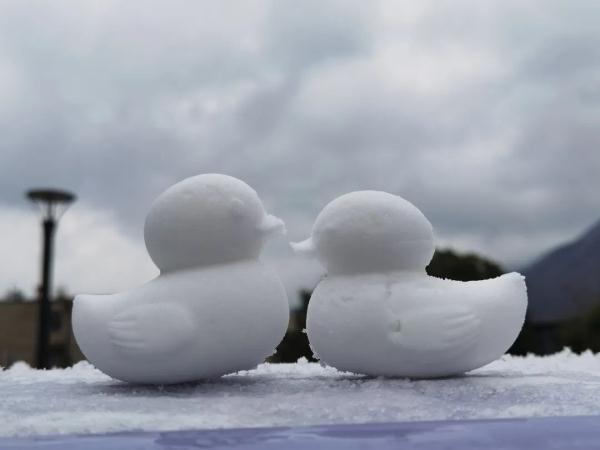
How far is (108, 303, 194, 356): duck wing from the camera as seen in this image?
3.08 meters

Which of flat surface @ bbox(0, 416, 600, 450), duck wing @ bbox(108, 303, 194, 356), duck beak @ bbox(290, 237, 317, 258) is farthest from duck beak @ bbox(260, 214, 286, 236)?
flat surface @ bbox(0, 416, 600, 450)

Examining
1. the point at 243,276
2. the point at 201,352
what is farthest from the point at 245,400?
the point at 243,276

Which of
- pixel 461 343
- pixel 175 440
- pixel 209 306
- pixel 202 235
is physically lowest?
pixel 175 440

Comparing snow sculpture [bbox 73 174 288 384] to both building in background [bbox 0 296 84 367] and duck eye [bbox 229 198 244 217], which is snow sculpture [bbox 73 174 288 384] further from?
building in background [bbox 0 296 84 367]

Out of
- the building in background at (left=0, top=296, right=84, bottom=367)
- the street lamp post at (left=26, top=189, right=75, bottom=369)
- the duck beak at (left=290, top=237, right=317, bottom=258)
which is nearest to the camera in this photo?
the duck beak at (left=290, top=237, right=317, bottom=258)

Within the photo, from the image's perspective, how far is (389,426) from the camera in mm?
2156

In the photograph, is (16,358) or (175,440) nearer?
(175,440)

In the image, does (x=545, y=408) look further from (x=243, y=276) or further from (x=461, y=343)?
(x=243, y=276)

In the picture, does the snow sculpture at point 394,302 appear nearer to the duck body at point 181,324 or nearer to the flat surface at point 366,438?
the duck body at point 181,324

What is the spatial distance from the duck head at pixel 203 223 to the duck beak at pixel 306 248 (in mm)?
283

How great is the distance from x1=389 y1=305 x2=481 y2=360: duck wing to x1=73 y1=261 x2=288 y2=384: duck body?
60 centimetres

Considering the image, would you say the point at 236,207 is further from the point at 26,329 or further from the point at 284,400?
the point at 26,329

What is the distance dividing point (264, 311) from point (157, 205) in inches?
28.3

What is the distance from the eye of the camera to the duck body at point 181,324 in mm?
3098
